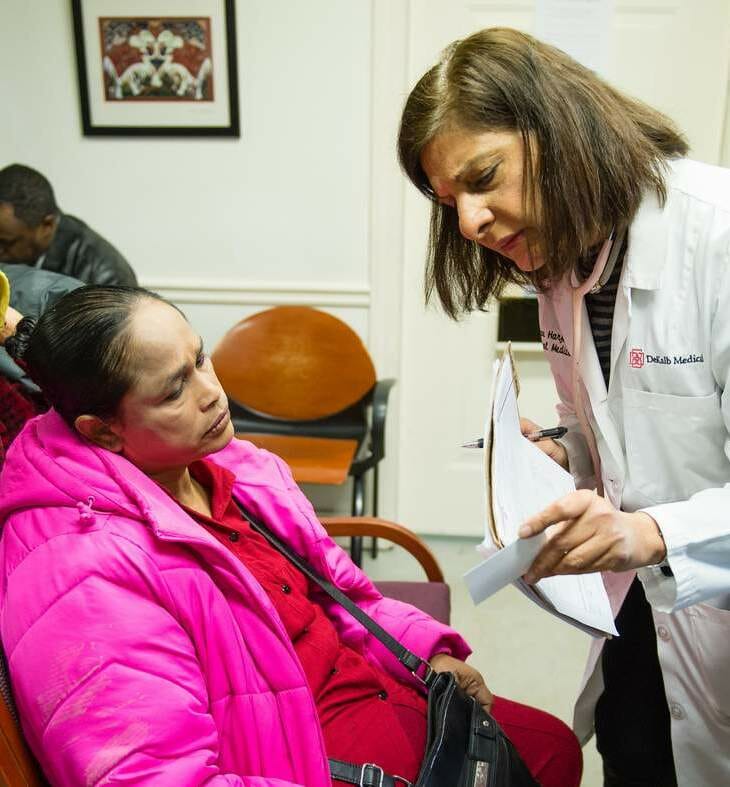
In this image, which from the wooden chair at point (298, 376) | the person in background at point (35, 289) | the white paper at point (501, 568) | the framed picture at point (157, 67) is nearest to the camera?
the white paper at point (501, 568)

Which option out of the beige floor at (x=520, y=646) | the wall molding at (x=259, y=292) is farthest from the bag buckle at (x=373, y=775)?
the wall molding at (x=259, y=292)

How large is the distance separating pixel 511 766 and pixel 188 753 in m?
0.53

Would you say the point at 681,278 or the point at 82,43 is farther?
the point at 82,43

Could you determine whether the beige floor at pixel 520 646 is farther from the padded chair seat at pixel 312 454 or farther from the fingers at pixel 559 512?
the fingers at pixel 559 512

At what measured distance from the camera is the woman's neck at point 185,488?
117 cm

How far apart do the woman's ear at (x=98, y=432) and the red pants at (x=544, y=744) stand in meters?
0.81

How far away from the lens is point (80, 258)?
2.44m

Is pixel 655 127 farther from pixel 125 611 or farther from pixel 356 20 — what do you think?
pixel 356 20

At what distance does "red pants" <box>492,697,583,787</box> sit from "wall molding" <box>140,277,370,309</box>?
1776 millimetres

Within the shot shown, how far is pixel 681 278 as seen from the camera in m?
1.07

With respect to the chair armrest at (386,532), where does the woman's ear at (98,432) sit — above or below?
above

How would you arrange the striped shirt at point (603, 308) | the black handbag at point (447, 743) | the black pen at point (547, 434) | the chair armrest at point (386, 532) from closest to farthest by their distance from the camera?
the black handbag at point (447, 743) → the striped shirt at point (603, 308) → the black pen at point (547, 434) → the chair armrest at point (386, 532)

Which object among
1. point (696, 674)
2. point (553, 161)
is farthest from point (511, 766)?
point (553, 161)

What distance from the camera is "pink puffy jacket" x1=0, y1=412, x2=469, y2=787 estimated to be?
841mm
